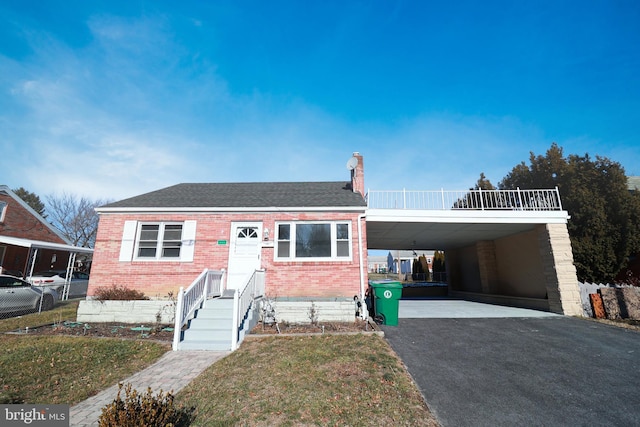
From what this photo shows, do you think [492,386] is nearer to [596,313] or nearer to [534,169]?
[596,313]

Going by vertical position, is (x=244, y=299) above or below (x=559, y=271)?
below

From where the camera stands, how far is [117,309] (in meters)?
8.79

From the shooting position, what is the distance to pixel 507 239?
1405 cm

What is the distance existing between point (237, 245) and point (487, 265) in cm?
1336

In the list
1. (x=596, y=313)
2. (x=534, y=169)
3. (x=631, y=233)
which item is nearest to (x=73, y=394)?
(x=596, y=313)

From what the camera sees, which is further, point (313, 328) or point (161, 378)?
point (313, 328)

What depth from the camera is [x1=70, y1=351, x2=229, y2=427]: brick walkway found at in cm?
355

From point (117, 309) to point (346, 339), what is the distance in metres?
7.66

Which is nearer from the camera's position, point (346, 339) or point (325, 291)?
point (346, 339)

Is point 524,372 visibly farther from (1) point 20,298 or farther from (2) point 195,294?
(1) point 20,298

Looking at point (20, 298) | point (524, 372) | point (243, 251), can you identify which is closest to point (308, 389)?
point (524, 372)

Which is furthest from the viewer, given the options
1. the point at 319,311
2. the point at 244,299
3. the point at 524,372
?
the point at 319,311

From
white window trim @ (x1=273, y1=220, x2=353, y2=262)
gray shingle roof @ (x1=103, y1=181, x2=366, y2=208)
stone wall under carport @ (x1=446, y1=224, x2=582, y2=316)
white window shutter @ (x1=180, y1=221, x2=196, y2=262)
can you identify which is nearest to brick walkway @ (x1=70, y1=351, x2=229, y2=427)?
white window trim @ (x1=273, y1=220, x2=353, y2=262)

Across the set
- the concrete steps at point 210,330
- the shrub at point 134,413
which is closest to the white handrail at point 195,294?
the concrete steps at point 210,330
